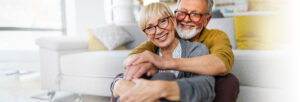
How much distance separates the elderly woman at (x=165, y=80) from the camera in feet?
2.30

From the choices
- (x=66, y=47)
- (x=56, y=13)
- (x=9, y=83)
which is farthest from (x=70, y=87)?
(x=56, y=13)

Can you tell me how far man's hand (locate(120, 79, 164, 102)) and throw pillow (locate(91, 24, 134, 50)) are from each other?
1575mm

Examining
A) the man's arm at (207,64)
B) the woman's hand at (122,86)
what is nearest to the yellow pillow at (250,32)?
the man's arm at (207,64)

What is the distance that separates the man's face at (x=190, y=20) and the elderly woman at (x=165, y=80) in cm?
7

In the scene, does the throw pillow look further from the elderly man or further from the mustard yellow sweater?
the elderly man

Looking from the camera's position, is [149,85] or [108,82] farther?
[108,82]

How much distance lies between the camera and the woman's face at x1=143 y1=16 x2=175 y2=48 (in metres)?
0.89

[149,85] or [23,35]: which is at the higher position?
[149,85]

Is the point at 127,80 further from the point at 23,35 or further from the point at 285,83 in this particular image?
the point at 23,35

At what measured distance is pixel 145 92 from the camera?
71cm

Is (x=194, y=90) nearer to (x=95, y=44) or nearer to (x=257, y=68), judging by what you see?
(x=257, y=68)

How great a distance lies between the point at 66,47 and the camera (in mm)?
2154

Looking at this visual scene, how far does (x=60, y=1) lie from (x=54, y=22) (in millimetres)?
454

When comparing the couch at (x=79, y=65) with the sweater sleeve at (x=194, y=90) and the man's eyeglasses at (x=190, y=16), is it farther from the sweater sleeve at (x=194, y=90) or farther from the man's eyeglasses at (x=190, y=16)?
the sweater sleeve at (x=194, y=90)
